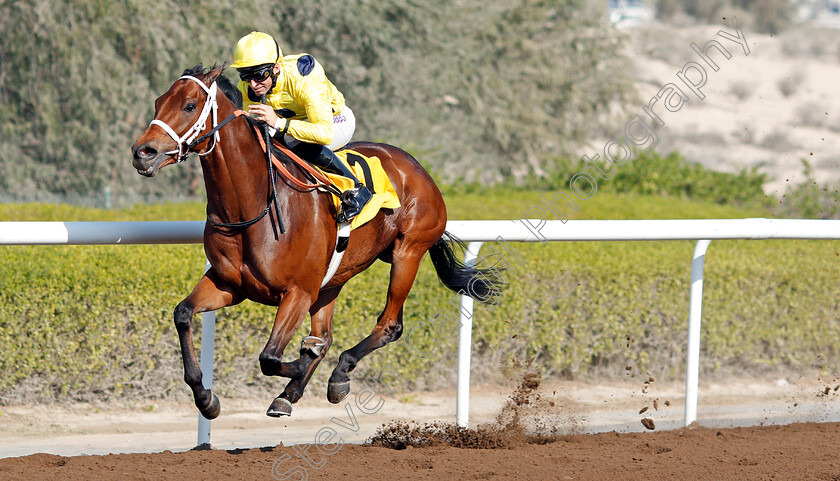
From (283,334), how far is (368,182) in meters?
0.89

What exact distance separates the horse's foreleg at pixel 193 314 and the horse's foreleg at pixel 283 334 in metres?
0.22

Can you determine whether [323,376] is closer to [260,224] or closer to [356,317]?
[356,317]

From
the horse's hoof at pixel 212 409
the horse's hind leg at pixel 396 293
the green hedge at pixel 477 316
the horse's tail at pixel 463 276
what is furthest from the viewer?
the green hedge at pixel 477 316

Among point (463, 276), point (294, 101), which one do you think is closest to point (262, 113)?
point (294, 101)

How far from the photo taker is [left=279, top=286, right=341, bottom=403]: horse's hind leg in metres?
3.91

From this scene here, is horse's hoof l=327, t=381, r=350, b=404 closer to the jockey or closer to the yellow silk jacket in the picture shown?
the jockey

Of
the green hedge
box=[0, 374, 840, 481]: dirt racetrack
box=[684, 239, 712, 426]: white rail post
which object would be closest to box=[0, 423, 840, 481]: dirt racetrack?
box=[0, 374, 840, 481]: dirt racetrack

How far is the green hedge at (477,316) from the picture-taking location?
496cm

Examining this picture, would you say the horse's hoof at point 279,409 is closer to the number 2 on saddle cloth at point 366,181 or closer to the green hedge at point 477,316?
the number 2 on saddle cloth at point 366,181

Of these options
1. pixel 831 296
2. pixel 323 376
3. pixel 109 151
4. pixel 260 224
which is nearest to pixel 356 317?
pixel 323 376

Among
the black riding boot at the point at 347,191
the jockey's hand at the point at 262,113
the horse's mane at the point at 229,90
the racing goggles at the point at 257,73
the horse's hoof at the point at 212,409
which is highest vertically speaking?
the racing goggles at the point at 257,73

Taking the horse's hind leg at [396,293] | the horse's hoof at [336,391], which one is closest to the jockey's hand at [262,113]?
the horse's hind leg at [396,293]

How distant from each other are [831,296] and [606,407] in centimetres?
204

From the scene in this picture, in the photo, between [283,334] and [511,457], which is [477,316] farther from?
[283,334]
